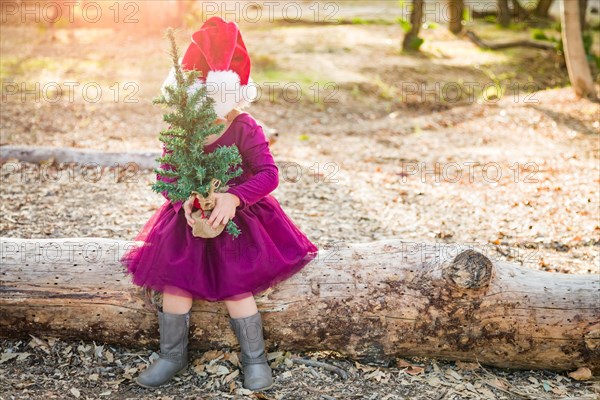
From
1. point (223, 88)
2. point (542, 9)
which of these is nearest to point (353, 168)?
point (223, 88)

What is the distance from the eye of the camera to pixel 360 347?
10.2 feet

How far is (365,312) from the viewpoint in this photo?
3.06 m

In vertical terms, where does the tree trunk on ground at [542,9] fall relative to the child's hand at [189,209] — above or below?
above

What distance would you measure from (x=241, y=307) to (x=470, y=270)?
106 cm

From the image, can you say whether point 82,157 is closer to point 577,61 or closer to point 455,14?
point 577,61

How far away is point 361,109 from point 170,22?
511cm

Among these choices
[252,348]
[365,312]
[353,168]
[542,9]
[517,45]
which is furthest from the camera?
[542,9]

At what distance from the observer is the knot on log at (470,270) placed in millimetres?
2939

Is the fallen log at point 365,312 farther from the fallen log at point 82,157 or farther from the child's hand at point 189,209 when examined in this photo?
the fallen log at point 82,157

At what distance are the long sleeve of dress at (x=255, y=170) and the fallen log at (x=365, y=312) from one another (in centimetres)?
47

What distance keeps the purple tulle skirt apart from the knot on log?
75cm

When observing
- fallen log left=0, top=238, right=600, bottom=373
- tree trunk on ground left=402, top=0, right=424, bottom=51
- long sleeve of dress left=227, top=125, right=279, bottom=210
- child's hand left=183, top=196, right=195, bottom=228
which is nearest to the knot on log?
fallen log left=0, top=238, right=600, bottom=373

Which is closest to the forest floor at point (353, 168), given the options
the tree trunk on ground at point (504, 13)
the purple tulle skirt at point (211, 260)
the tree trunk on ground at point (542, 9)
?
the purple tulle skirt at point (211, 260)

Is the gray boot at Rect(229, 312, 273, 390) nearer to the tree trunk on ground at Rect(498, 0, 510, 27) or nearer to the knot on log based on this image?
the knot on log
